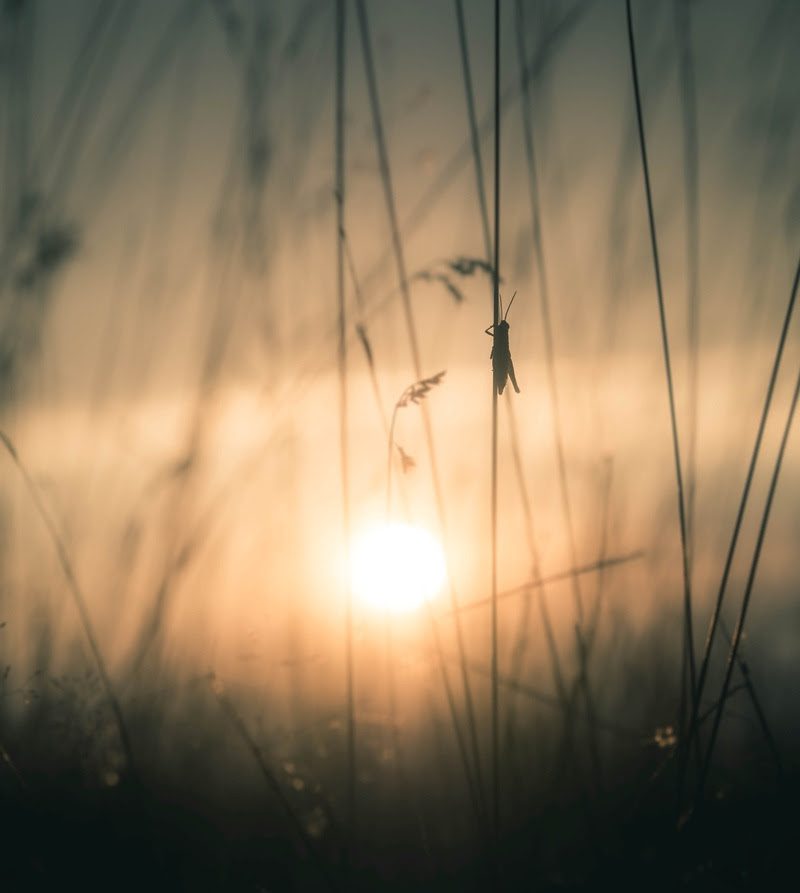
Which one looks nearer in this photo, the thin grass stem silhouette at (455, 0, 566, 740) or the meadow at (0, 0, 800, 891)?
the thin grass stem silhouette at (455, 0, 566, 740)

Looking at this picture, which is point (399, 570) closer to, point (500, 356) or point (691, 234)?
point (500, 356)

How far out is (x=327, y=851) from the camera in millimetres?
1234

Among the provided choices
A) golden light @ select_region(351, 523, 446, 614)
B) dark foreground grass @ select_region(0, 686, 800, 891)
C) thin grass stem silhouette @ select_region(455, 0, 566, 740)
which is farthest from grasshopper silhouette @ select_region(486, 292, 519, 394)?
dark foreground grass @ select_region(0, 686, 800, 891)

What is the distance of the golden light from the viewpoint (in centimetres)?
117

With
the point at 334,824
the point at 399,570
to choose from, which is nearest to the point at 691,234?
the point at 399,570

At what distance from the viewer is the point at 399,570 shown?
1.19 metres

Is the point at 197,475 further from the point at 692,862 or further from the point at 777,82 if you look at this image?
the point at 777,82

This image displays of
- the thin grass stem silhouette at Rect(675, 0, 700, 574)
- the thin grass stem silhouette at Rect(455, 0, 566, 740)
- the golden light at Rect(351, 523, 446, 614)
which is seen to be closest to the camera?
the thin grass stem silhouette at Rect(455, 0, 566, 740)

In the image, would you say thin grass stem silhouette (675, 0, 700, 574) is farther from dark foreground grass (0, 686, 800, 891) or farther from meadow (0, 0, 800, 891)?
dark foreground grass (0, 686, 800, 891)

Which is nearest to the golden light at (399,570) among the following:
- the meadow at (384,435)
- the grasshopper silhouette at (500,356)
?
the meadow at (384,435)

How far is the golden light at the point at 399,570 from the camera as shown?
1.17 m

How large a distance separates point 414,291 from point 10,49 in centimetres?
76

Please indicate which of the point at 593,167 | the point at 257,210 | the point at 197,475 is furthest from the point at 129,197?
the point at 593,167

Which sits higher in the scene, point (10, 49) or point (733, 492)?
point (10, 49)
